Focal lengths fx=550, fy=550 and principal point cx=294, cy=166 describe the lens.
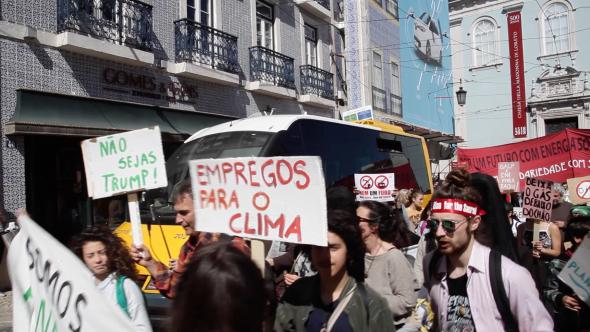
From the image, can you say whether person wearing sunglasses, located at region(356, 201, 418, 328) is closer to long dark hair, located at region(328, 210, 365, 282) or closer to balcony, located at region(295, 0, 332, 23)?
long dark hair, located at region(328, 210, 365, 282)

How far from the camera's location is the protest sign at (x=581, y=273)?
10.5 ft

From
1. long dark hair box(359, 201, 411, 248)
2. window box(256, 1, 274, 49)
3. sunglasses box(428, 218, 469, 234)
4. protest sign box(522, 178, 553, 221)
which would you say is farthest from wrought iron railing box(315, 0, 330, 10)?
sunglasses box(428, 218, 469, 234)

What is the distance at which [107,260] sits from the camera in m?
3.21

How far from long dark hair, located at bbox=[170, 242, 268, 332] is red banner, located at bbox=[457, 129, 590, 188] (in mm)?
7227

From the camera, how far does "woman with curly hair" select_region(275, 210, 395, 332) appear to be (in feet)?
7.89

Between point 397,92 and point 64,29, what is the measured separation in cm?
1702

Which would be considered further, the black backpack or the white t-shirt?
the white t-shirt

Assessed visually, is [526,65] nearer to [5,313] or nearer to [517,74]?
[517,74]

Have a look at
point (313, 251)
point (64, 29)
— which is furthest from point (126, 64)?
point (313, 251)

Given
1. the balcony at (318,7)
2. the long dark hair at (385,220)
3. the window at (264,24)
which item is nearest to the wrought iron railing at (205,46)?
the window at (264,24)

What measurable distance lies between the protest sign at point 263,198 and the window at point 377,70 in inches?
780

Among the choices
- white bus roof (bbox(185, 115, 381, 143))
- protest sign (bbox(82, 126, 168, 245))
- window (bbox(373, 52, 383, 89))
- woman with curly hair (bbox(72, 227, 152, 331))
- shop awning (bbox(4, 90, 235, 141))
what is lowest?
woman with curly hair (bbox(72, 227, 152, 331))

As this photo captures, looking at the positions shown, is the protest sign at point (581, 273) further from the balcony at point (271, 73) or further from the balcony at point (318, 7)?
the balcony at point (318, 7)

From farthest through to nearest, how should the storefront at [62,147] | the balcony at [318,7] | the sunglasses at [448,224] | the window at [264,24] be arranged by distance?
the balcony at [318,7] < the window at [264,24] < the storefront at [62,147] < the sunglasses at [448,224]
